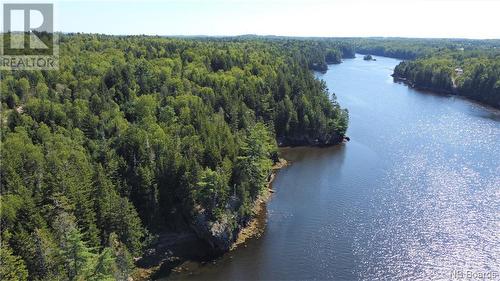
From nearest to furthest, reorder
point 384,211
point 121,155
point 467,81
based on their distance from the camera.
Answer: point 121,155, point 384,211, point 467,81

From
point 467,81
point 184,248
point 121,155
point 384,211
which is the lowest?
point 184,248

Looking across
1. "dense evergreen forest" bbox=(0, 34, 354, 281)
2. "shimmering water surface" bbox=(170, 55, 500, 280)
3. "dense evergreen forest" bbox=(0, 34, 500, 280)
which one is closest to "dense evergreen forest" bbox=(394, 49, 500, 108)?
"shimmering water surface" bbox=(170, 55, 500, 280)

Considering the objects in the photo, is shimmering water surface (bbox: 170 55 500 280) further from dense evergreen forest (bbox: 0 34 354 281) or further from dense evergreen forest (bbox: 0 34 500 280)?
dense evergreen forest (bbox: 0 34 500 280)

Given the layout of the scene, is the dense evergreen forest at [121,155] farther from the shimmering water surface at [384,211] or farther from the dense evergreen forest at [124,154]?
the shimmering water surface at [384,211]

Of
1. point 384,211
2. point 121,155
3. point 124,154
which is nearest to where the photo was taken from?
point 121,155

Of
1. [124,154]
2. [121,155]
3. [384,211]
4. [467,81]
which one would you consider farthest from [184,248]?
[467,81]

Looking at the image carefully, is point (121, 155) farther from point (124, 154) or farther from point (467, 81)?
point (467, 81)
